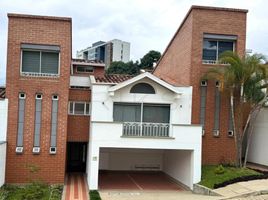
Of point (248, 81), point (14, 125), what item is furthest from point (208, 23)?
point (14, 125)

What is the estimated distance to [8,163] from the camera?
59.6 ft

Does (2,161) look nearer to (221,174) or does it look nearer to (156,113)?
(156,113)

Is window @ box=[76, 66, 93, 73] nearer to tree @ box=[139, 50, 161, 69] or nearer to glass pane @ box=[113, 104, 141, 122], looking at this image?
glass pane @ box=[113, 104, 141, 122]

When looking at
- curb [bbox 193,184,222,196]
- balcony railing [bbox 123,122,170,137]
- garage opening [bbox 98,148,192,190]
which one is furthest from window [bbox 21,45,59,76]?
curb [bbox 193,184,222,196]

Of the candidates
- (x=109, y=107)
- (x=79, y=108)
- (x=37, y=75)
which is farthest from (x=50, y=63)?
(x=109, y=107)

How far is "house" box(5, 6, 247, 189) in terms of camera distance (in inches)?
719

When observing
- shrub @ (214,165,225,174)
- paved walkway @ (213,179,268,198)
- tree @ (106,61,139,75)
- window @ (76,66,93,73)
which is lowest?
paved walkway @ (213,179,268,198)

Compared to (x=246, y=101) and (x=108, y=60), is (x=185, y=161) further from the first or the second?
(x=108, y=60)

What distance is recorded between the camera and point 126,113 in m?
20.2

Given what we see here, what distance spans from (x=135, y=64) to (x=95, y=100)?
43000 mm

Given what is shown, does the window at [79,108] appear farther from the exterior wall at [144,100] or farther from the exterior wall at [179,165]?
the exterior wall at [179,165]

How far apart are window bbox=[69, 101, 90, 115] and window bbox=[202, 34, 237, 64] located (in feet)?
22.7

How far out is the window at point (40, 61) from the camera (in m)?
18.7

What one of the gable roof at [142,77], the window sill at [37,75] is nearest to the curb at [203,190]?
the gable roof at [142,77]
